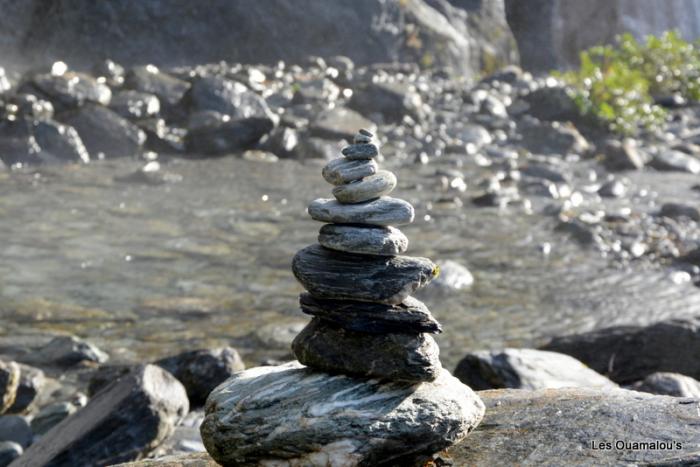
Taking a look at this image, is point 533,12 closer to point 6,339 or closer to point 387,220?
point 6,339

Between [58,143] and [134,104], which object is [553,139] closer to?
[134,104]

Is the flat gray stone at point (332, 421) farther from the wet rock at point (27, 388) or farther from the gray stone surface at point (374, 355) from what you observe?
the wet rock at point (27, 388)

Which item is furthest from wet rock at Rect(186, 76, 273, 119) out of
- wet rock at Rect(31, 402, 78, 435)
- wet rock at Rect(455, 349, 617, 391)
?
wet rock at Rect(455, 349, 617, 391)

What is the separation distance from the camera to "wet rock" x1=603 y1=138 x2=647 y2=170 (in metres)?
20.3

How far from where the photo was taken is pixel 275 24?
98.1 ft

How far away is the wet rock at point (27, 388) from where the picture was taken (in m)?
8.05

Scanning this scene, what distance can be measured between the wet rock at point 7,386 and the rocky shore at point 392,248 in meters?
0.02

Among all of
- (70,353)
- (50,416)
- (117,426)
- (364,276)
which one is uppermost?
(364,276)

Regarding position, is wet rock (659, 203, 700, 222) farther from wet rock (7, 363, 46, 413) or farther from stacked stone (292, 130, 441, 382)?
stacked stone (292, 130, 441, 382)

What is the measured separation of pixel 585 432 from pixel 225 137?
54.1 feet

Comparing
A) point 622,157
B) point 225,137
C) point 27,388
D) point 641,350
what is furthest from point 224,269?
point 622,157

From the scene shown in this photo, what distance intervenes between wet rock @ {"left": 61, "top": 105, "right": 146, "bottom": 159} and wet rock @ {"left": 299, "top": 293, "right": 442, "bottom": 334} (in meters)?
15.5

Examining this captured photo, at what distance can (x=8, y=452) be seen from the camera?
267 inches

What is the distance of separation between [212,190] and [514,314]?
746 centimetres
